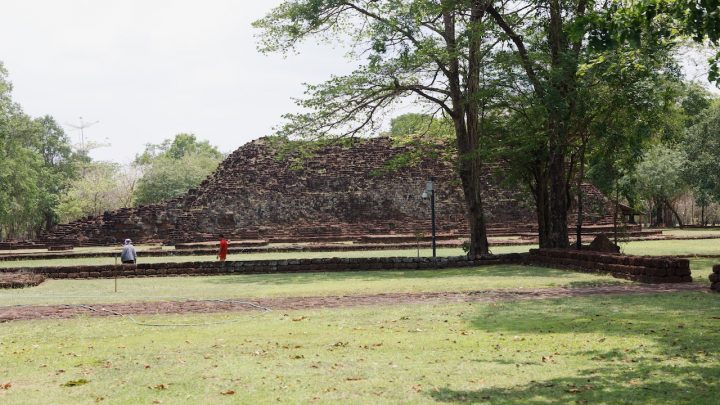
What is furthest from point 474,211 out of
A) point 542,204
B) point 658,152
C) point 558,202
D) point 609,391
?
point 658,152

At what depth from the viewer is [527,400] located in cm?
571

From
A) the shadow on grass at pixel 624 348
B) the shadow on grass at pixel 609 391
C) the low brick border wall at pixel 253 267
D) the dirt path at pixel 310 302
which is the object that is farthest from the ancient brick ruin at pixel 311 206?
the shadow on grass at pixel 609 391

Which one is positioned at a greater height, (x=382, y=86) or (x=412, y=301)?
(x=382, y=86)

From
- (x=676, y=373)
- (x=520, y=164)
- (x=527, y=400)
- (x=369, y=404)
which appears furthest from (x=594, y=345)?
(x=520, y=164)

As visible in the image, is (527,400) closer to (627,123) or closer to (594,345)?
(594,345)

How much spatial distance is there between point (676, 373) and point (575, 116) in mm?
13175

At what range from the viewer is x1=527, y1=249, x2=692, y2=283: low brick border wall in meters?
13.8

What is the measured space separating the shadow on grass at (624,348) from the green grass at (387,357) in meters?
0.02

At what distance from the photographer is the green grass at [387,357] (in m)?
6.08

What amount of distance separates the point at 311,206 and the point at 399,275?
30.6 m

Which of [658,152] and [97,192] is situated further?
[97,192]

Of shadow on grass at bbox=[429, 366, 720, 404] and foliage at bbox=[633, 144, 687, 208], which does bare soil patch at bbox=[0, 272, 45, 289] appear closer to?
shadow on grass at bbox=[429, 366, 720, 404]

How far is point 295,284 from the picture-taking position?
16812 mm

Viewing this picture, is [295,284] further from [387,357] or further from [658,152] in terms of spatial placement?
[658,152]
